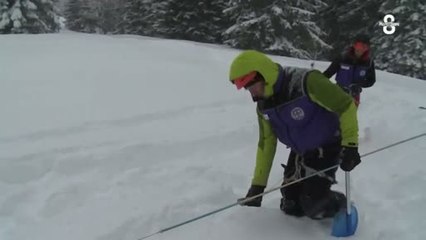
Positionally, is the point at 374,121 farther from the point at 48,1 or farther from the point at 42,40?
the point at 48,1

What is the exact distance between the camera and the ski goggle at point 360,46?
656 cm

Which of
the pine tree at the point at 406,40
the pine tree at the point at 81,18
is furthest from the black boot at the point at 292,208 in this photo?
the pine tree at the point at 81,18

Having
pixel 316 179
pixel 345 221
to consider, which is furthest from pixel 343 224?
pixel 316 179

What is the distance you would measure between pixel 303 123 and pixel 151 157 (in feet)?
9.80

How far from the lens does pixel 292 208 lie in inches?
176

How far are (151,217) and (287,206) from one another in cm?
125

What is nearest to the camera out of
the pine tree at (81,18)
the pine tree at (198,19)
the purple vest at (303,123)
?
the purple vest at (303,123)

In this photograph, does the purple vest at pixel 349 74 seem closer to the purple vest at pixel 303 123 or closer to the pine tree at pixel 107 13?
the purple vest at pixel 303 123

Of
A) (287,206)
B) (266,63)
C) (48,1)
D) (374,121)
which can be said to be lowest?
(48,1)

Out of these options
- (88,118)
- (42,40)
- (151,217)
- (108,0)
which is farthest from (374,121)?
(108,0)

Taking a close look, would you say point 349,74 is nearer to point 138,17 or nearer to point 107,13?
point 138,17

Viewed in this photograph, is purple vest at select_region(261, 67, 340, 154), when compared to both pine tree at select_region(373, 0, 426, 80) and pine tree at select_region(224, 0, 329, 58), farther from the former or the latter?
pine tree at select_region(373, 0, 426, 80)

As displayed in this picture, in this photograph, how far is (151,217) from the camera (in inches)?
187
